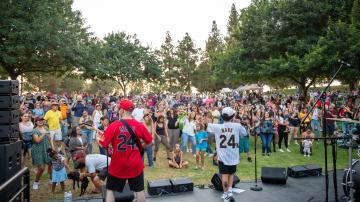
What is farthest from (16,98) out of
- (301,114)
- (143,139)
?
(301,114)

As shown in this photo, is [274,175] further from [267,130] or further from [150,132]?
[150,132]

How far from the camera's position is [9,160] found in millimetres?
3494

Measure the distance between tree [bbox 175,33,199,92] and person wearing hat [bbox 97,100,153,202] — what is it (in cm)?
6033

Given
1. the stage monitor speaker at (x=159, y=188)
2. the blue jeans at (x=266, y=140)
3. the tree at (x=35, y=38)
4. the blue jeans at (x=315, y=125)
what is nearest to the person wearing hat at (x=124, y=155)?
the stage monitor speaker at (x=159, y=188)

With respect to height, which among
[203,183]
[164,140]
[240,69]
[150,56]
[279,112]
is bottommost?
[203,183]

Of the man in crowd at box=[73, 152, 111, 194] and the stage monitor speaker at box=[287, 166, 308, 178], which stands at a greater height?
the man in crowd at box=[73, 152, 111, 194]

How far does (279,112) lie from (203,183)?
6.64 metres

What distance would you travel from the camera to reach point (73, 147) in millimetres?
8375

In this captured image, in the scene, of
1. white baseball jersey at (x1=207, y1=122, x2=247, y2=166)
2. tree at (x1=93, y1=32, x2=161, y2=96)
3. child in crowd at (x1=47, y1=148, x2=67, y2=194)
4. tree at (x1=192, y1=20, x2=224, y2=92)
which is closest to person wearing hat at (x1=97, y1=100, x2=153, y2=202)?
white baseball jersey at (x1=207, y1=122, x2=247, y2=166)

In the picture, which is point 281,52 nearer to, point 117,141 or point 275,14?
point 275,14

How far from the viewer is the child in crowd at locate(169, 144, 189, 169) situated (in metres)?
Result: 10.3

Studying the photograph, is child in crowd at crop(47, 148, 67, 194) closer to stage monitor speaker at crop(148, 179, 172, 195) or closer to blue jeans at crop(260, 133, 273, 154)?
stage monitor speaker at crop(148, 179, 172, 195)

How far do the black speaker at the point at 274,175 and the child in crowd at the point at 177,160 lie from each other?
302 centimetres

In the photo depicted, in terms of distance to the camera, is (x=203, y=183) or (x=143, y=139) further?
(x=203, y=183)
